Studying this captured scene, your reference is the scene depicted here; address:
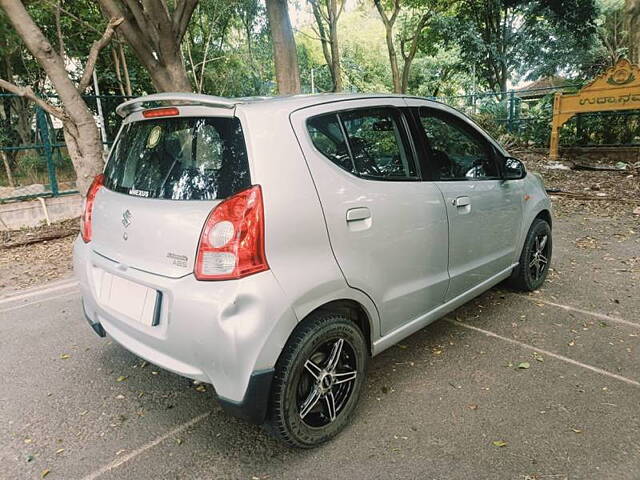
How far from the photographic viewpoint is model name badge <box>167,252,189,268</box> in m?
1.97

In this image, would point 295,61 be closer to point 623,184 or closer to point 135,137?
point 135,137

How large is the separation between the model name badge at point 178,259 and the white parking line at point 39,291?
3.19m

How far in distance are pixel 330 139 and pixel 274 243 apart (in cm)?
65

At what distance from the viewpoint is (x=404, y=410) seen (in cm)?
251

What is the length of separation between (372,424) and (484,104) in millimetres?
14077

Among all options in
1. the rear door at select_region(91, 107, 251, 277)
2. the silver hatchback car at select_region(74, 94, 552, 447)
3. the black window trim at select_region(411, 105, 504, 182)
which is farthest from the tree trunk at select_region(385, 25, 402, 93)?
the rear door at select_region(91, 107, 251, 277)

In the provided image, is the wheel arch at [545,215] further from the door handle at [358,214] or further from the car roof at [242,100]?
the door handle at [358,214]

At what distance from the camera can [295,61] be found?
741 centimetres

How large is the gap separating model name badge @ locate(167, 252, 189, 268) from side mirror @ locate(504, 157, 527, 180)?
7.99 ft

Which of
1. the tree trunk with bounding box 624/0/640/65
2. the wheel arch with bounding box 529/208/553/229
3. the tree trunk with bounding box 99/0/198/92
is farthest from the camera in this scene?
the tree trunk with bounding box 624/0/640/65

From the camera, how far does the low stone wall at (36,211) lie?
22.2ft

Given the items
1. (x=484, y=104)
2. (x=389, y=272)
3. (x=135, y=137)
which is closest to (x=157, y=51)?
(x=135, y=137)

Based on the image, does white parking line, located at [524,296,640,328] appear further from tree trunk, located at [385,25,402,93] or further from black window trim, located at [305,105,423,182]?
tree trunk, located at [385,25,402,93]

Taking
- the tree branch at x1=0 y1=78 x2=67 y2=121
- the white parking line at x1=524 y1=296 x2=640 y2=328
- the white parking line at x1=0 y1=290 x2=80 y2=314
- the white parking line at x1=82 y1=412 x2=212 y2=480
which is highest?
the tree branch at x1=0 y1=78 x2=67 y2=121
